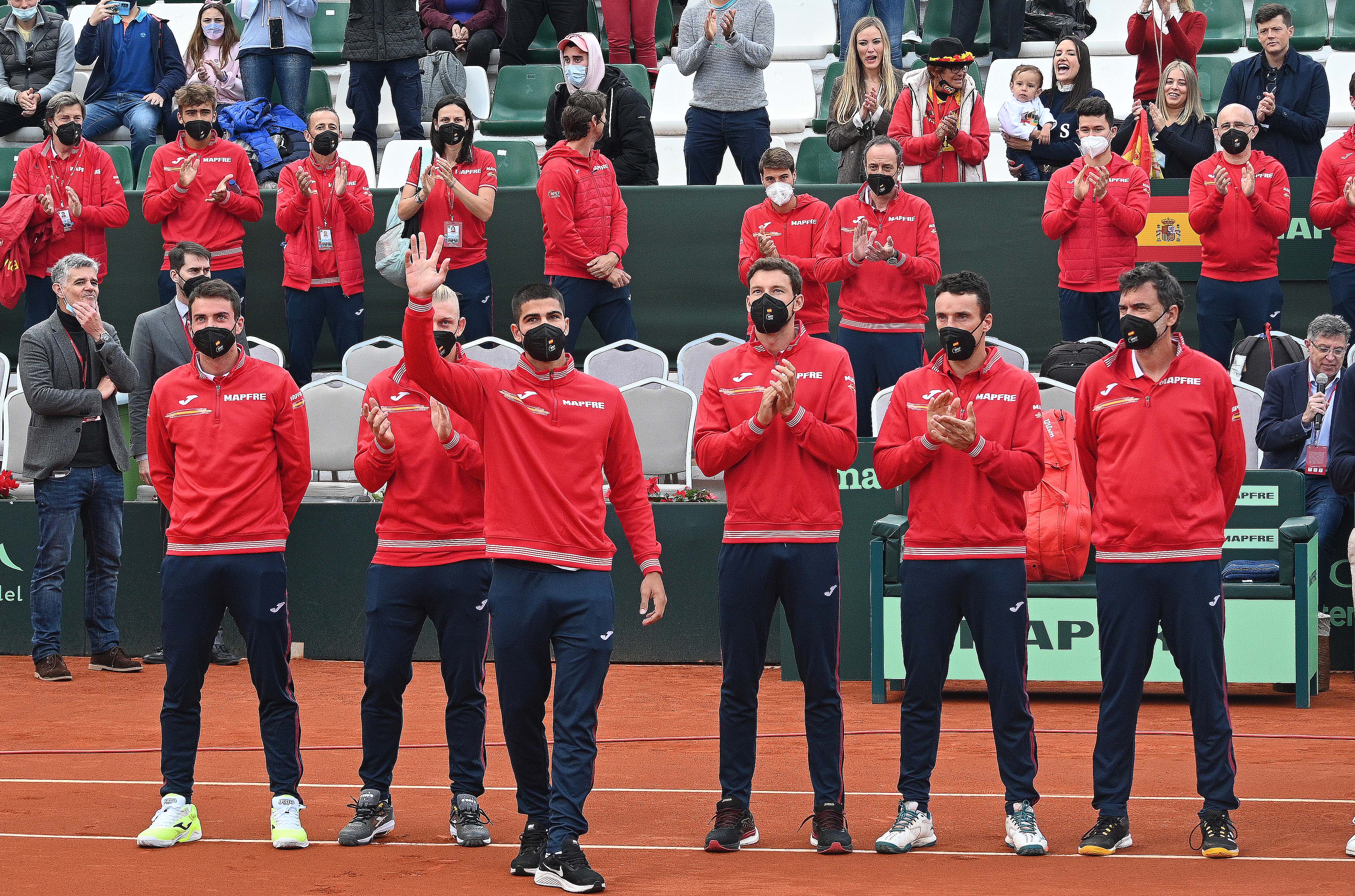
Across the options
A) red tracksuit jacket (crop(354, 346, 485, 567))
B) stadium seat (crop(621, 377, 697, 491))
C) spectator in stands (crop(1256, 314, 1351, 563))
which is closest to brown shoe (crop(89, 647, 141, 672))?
stadium seat (crop(621, 377, 697, 491))

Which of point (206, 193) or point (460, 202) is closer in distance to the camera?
point (460, 202)

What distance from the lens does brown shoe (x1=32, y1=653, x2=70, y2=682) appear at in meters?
9.93

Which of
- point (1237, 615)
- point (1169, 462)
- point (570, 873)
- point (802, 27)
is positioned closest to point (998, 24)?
point (802, 27)

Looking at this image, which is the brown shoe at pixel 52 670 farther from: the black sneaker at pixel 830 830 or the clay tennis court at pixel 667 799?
the black sneaker at pixel 830 830

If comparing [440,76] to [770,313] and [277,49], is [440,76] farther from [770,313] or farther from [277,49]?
[770,313]

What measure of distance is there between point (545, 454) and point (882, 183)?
508 centimetres

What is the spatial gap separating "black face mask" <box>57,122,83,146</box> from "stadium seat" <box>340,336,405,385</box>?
2520 mm

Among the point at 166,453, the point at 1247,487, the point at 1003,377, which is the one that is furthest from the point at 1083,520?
the point at 166,453

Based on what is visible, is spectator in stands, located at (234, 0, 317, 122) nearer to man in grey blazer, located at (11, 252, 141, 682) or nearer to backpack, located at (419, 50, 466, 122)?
backpack, located at (419, 50, 466, 122)

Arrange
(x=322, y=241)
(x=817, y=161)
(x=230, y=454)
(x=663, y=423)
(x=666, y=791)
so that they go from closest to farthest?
(x=230, y=454)
(x=666, y=791)
(x=663, y=423)
(x=322, y=241)
(x=817, y=161)

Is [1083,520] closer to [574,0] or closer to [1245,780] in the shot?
[1245,780]

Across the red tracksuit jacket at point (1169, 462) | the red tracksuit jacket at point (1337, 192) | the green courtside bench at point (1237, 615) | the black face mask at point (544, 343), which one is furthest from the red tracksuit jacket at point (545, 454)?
the red tracksuit jacket at point (1337, 192)

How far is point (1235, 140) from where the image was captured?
36.7 ft

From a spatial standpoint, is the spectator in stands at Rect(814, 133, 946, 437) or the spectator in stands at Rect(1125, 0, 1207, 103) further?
the spectator in stands at Rect(1125, 0, 1207, 103)
